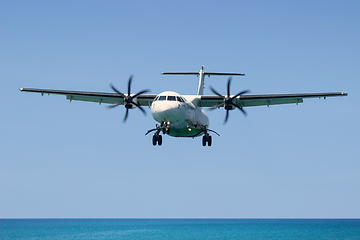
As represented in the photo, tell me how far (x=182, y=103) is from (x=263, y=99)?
693cm

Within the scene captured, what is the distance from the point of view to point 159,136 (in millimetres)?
30562

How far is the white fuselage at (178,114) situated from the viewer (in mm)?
28266

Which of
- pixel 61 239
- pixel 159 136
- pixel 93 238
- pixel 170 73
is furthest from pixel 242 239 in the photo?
pixel 159 136

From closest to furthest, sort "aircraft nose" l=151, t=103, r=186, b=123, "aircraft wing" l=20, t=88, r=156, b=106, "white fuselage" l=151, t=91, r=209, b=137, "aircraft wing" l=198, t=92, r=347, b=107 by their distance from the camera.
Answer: "aircraft nose" l=151, t=103, r=186, b=123
"white fuselage" l=151, t=91, r=209, b=137
"aircraft wing" l=198, t=92, r=347, b=107
"aircraft wing" l=20, t=88, r=156, b=106

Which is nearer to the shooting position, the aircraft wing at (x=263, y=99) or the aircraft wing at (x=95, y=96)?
the aircraft wing at (x=263, y=99)

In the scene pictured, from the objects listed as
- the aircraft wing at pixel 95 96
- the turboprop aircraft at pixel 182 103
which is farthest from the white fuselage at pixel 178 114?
the aircraft wing at pixel 95 96

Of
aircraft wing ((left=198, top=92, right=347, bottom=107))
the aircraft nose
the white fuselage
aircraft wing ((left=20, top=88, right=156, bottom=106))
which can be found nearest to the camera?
the aircraft nose

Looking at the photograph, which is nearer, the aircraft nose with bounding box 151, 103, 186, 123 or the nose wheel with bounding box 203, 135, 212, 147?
the aircraft nose with bounding box 151, 103, 186, 123

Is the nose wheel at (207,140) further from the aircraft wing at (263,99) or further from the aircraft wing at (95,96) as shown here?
the aircraft wing at (95,96)

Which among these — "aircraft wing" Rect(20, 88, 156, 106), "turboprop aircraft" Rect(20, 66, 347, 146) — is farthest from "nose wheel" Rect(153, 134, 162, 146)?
"aircraft wing" Rect(20, 88, 156, 106)

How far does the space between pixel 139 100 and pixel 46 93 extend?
268 inches

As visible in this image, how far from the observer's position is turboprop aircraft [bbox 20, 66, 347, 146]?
2867 centimetres

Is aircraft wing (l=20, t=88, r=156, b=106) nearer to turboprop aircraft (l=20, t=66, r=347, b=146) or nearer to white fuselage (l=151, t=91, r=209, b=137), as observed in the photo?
turboprop aircraft (l=20, t=66, r=347, b=146)

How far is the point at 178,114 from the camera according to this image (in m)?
28.8
